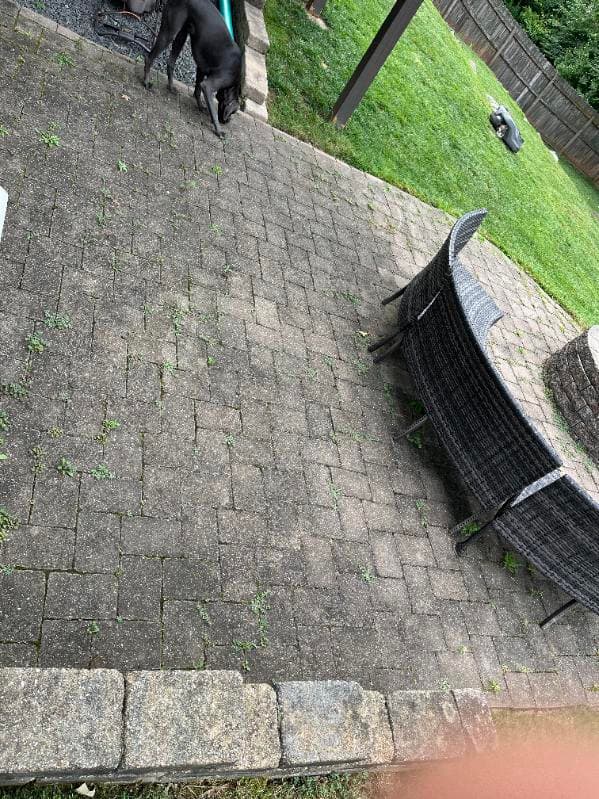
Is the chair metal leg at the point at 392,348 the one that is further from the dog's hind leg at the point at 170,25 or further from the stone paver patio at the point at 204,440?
the dog's hind leg at the point at 170,25

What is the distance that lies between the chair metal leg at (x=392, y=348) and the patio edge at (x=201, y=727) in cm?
254

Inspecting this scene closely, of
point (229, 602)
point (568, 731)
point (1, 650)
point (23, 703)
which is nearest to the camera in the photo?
point (23, 703)

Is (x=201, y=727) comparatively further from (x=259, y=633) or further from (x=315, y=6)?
(x=315, y=6)

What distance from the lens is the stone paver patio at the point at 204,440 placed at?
2.76 meters

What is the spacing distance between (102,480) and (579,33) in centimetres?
2491

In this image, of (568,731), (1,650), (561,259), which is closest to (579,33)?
(561,259)

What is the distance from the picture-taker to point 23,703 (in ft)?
6.42

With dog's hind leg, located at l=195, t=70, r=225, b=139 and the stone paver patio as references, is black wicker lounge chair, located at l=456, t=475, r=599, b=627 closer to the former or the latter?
the stone paver patio

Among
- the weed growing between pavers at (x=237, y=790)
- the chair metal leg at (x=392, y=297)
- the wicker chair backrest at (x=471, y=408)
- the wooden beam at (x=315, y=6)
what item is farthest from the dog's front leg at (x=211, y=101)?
the weed growing between pavers at (x=237, y=790)

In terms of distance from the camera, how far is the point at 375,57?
21.1 ft

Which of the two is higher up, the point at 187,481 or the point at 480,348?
the point at 480,348

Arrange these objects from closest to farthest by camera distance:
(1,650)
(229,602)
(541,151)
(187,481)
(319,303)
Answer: (1,650), (229,602), (187,481), (319,303), (541,151)

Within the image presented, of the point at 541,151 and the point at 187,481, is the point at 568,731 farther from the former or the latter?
the point at 541,151

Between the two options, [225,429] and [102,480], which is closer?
[102,480]
